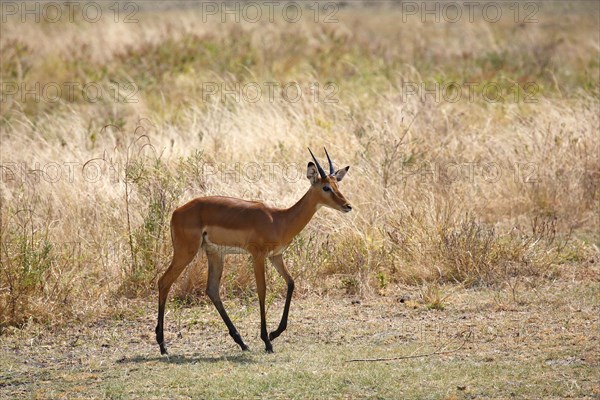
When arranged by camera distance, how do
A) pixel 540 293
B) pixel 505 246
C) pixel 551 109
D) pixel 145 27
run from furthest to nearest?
pixel 145 27 → pixel 551 109 → pixel 505 246 → pixel 540 293

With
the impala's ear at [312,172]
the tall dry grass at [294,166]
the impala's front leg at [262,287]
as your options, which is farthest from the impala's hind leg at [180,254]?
the tall dry grass at [294,166]

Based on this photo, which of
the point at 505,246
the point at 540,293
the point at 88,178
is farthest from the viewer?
the point at 88,178

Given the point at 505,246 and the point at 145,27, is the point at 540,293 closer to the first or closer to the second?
the point at 505,246

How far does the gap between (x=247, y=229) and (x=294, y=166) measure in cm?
431

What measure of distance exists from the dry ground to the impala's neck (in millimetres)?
1038

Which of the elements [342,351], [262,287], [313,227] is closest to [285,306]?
[262,287]

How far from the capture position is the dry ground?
7.49 meters

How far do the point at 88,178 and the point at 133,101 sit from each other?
513 centimetres

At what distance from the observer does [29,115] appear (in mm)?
16859

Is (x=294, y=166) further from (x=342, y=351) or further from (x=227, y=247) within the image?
(x=342, y=351)

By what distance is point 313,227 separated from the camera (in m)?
11.3

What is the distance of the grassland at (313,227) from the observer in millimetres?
8055

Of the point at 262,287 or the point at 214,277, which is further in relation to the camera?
the point at 214,277

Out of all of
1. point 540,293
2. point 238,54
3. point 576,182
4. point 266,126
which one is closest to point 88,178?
point 266,126
